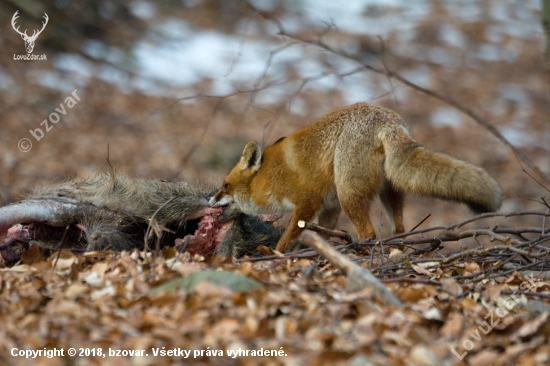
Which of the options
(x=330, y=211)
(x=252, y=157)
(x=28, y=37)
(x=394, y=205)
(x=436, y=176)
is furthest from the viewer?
(x=28, y=37)

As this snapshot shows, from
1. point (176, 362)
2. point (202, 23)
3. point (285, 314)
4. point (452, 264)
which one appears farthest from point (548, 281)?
point (202, 23)

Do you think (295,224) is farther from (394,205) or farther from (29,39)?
(29,39)

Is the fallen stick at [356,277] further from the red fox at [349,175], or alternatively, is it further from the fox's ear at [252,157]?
the fox's ear at [252,157]

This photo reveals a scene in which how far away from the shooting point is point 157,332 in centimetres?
278

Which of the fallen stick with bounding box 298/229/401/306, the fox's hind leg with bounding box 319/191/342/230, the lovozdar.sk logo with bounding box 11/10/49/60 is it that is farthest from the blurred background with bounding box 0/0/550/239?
the fallen stick with bounding box 298/229/401/306

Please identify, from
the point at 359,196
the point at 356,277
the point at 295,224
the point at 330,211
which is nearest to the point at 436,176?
the point at 359,196

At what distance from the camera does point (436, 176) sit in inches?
191

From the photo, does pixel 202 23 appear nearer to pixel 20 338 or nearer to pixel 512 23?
pixel 512 23

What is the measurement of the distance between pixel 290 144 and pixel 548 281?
10.1ft

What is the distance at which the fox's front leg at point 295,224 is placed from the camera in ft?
17.8

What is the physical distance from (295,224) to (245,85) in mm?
8677

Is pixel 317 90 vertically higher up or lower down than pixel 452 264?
lower down

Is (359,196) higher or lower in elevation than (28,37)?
lower

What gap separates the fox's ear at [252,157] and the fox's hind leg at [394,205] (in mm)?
1475
